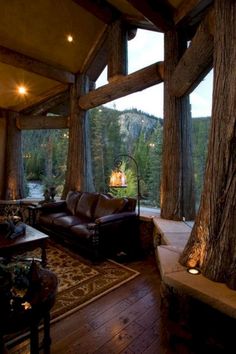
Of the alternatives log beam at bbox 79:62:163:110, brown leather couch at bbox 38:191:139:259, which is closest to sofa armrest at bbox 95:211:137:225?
brown leather couch at bbox 38:191:139:259

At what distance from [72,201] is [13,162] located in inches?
88.2

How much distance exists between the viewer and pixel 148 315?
206cm

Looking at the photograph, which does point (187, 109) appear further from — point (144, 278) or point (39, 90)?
point (39, 90)

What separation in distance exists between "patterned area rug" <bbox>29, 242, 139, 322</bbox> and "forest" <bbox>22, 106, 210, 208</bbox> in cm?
150

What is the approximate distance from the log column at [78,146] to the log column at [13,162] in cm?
143

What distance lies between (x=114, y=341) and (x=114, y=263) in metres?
1.43

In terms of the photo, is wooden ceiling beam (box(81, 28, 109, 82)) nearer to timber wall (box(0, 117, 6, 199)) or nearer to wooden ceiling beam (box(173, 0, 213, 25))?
wooden ceiling beam (box(173, 0, 213, 25))

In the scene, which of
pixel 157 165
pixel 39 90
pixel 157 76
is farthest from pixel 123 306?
pixel 39 90

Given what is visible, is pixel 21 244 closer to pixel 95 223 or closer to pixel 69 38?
pixel 95 223

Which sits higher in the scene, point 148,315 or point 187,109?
point 187,109

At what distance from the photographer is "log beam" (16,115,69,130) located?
5.24 metres

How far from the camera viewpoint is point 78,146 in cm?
496

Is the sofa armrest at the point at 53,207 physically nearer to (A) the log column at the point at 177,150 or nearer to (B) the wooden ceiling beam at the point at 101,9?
(A) the log column at the point at 177,150

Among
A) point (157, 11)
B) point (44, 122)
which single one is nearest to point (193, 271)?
point (157, 11)
